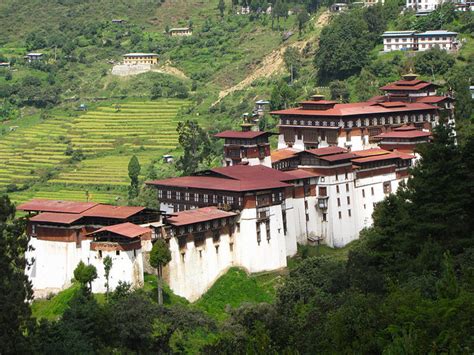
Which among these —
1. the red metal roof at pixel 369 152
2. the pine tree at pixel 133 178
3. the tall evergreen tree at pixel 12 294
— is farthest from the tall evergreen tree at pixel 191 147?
the tall evergreen tree at pixel 12 294

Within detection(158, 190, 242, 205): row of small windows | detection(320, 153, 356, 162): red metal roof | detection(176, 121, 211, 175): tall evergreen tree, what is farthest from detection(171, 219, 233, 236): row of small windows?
detection(176, 121, 211, 175): tall evergreen tree

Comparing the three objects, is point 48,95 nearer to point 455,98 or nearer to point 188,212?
point 455,98

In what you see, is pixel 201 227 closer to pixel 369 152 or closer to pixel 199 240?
pixel 199 240

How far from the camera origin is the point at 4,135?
14162 cm

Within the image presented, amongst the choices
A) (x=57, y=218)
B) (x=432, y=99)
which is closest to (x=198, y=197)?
(x=57, y=218)

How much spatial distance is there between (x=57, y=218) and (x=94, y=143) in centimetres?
6309

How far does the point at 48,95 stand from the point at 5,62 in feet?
62.8

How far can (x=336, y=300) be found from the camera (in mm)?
57781

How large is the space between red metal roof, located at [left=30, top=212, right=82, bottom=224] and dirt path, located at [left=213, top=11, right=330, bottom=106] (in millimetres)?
69707

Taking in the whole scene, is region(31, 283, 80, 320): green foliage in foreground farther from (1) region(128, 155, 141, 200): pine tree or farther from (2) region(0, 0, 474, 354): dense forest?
(1) region(128, 155, 141, 200): pine tree

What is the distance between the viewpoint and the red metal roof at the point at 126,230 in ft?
220

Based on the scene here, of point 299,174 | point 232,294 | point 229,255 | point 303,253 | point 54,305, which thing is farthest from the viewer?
point 299,174

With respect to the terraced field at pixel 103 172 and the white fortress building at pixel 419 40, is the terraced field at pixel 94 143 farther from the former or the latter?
the white fortress building at pixel 419 40

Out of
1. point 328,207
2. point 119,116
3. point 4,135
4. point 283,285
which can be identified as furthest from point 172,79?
point 283,285
